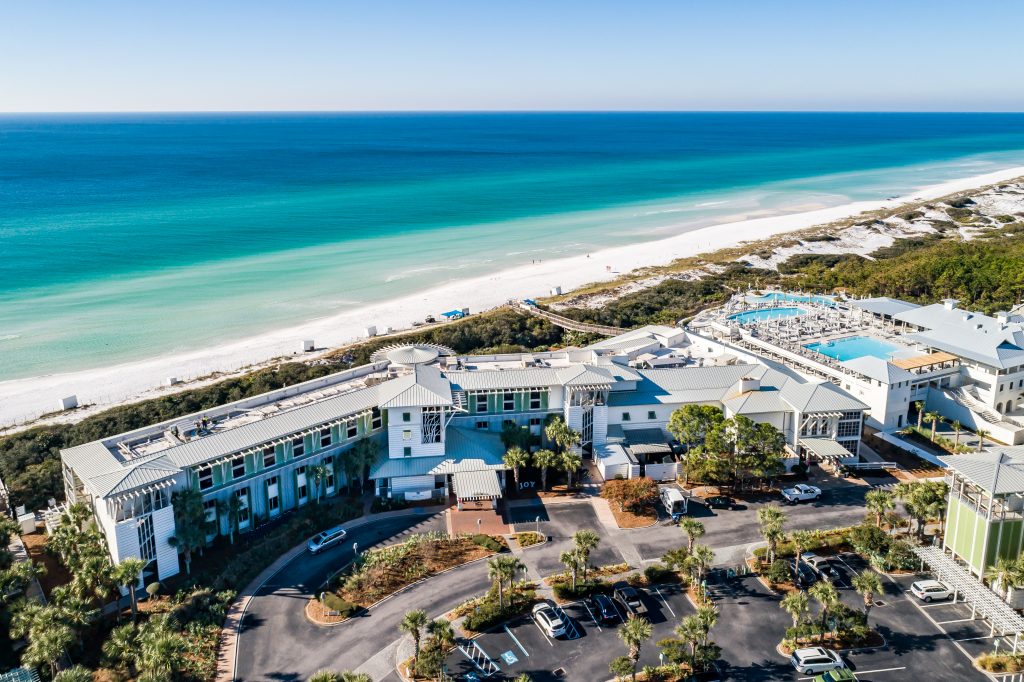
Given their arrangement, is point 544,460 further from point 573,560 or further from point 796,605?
point 796,605

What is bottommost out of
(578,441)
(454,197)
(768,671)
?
(768,671)

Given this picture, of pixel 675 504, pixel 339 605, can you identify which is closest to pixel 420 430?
pixel 339 605

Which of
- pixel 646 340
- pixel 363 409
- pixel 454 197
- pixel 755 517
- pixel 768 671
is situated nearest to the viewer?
pixel 768 671

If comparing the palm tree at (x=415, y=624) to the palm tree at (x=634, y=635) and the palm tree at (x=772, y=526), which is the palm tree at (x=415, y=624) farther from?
→ the palm tree at (x=772, y=526)

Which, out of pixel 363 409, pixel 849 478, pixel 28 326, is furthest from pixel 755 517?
pixel 28 326

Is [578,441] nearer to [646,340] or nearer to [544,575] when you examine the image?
[544,575]

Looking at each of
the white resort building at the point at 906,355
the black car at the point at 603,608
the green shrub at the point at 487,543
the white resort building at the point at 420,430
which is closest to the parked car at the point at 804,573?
the black car at the point at 603,608
